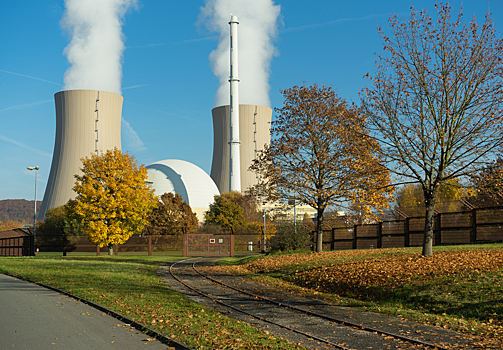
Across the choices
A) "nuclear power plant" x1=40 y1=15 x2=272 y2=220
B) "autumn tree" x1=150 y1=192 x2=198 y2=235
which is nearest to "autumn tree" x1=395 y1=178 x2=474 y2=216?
"nuclear power plant" x1=40 y1=15 x2=272 y2=220

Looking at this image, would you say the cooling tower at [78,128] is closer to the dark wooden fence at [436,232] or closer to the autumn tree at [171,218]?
the autumn tree at [171,218]

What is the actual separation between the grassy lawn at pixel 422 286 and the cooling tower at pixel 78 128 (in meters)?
42.0

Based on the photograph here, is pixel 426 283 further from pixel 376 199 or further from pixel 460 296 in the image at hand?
pixel 376 199

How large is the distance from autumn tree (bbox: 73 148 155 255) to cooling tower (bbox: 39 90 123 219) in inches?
656

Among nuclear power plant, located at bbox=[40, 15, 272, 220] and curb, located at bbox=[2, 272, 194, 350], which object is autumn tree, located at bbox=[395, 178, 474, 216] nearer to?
nuclear power plant, located at bbox=[40, 15, 272, 220]

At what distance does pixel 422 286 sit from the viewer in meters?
11.7

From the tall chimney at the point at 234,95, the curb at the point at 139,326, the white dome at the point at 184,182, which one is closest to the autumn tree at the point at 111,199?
the curb at the point at 139,326

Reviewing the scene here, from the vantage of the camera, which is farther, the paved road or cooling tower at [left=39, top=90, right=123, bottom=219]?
cooling tower at [left=39, top=90, right=123, bottom=219]

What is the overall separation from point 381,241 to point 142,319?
21.9 metres

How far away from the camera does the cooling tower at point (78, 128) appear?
174ft

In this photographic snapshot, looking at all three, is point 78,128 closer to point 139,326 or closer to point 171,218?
point 171,218

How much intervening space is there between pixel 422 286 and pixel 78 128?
49122mm

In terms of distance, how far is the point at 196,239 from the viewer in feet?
136

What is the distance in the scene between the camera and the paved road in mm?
7148
